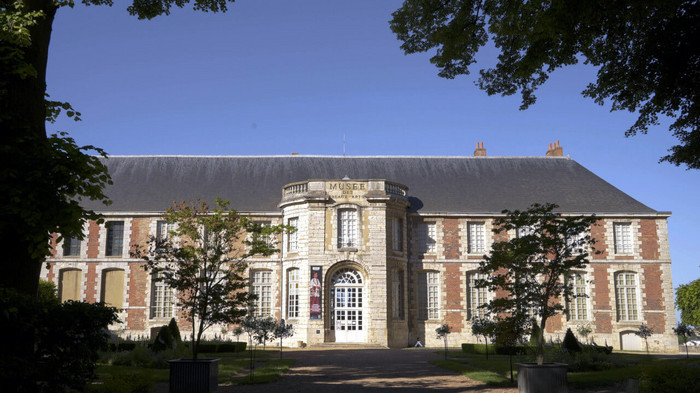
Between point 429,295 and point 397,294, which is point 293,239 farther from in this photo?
point 429,295

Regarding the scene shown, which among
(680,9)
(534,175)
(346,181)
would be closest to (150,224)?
(346,181)

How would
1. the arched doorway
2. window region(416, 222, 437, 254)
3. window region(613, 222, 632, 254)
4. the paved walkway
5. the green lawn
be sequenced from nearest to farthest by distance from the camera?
the paved walkway < the green lawn < the arched doorway < window region(416, 222, 437, 254) < window region(613, 222, 632, 254)

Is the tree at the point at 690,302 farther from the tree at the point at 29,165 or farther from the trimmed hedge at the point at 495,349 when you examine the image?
the tree at the point at 29,165

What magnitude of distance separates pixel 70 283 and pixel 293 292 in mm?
10654

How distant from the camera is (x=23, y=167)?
7582mm

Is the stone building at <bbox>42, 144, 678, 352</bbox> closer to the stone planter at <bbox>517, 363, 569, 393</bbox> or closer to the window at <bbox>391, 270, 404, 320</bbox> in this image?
the window at <bbox>391, 270, 404, 320</bbox>

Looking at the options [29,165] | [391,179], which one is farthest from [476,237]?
[29,165]

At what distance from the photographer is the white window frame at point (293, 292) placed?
26.3 meters

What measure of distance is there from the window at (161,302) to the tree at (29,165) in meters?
20.6

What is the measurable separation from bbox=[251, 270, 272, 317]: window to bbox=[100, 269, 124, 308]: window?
245 inches

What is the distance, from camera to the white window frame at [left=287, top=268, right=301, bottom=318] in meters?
26.3

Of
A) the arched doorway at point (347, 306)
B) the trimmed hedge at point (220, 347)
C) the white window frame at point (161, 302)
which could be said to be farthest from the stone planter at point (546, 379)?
the white window frame at point (161, 302)

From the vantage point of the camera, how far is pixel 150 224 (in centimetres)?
2811

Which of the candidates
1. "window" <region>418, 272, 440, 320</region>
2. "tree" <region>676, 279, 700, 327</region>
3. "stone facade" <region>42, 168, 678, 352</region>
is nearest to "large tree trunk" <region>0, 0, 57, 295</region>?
"stone facade" <region>42, 168, 678, 352</region>
